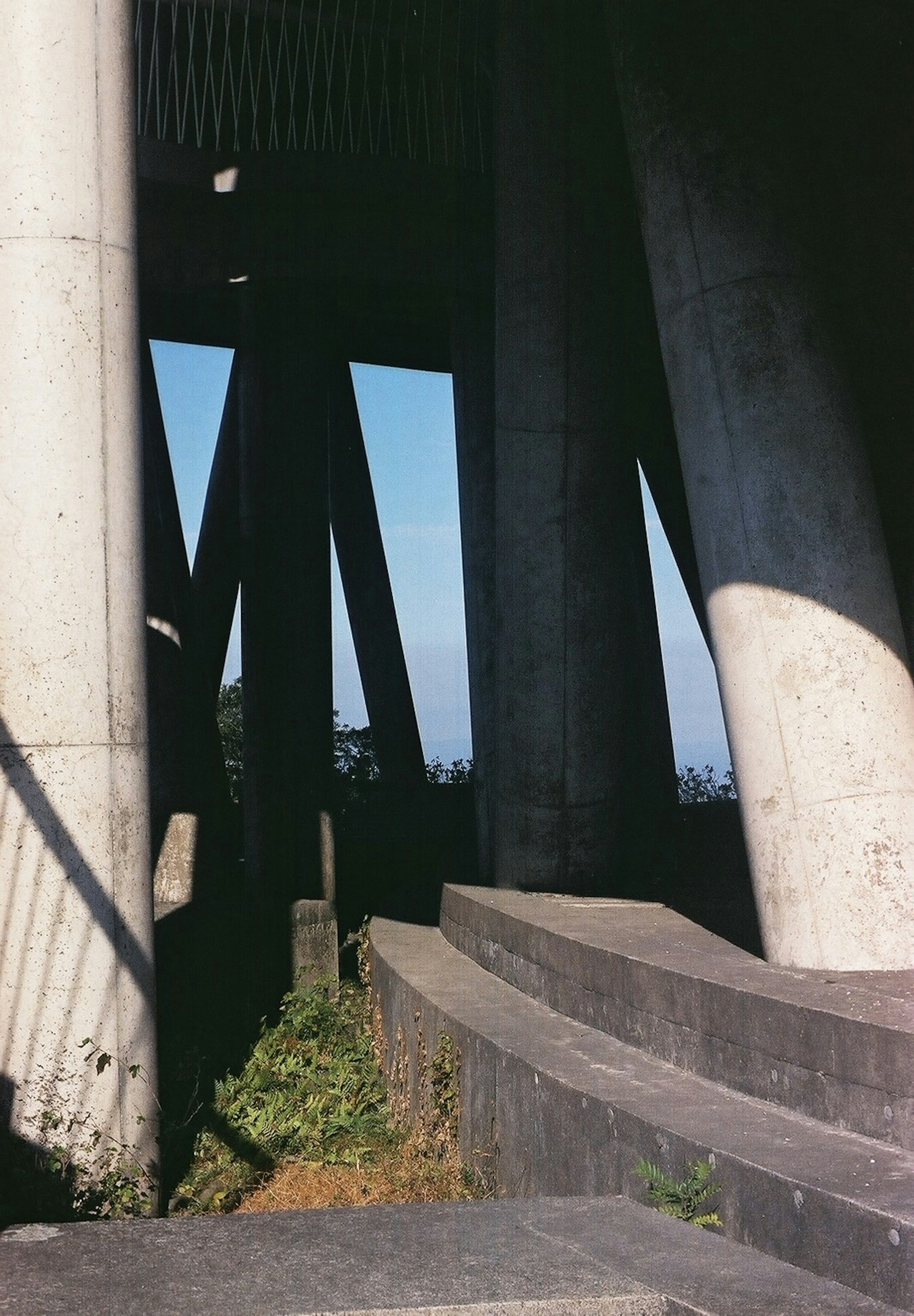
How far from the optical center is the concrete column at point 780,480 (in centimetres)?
578

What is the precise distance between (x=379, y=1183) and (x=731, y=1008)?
240 centimetres

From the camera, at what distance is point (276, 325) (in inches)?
593

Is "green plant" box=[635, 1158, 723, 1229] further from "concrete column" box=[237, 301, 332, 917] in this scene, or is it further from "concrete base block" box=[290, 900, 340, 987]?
"concrete column" box=[237, 301, 332, 917]

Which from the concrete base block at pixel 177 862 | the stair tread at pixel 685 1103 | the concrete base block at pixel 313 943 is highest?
the concrete base block at pixel 177 862

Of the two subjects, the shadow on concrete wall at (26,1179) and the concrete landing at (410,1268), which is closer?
the concrete landing at (410,1268)

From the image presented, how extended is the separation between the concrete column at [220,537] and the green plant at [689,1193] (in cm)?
1589

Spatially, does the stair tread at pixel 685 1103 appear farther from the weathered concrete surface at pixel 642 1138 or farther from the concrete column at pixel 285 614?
the concrete column at pixel 285 614

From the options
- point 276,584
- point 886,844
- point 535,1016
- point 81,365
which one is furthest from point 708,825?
point 81,365

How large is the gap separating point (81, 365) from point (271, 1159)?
14.3 feet

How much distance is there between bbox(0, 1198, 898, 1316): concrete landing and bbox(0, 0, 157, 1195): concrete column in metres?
2.19

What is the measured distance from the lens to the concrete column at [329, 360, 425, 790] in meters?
22.2

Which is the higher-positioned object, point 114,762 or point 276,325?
point 276,325

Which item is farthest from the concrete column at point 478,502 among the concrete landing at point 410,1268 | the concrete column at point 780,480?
the concrete landing at point 410,1268

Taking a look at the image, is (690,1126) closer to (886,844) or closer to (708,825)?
(886,844)
